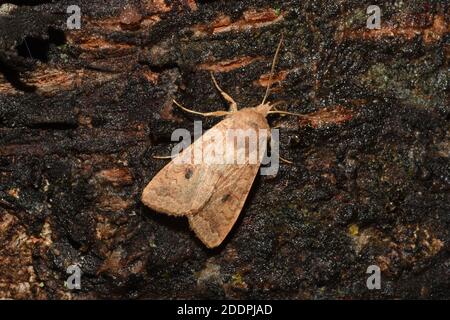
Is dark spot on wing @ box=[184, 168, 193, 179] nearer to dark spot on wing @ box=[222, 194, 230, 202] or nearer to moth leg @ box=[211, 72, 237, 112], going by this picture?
dark spot on wing @ box=[222, 194, 230, 202]

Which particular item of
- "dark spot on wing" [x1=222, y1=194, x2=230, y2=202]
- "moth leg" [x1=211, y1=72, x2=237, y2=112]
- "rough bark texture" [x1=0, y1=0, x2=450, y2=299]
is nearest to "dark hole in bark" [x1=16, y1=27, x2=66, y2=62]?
"rough bark texture" [x1=0, y1=0, x2=450, y2=299]

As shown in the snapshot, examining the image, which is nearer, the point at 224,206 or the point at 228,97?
the point at 228,97

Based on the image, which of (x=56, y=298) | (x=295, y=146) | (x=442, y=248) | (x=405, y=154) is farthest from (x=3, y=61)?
(x=442, y=248)

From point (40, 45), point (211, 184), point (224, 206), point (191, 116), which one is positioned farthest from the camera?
point (211, 184)

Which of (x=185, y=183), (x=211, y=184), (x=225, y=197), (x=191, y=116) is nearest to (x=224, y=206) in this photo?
(x=225, y=197)

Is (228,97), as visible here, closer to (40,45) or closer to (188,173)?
(188,173)

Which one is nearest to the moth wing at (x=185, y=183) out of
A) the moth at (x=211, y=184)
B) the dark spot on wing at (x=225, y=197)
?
the moth at (x=211, y=184)

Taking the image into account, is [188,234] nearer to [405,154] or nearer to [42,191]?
[42,191]
